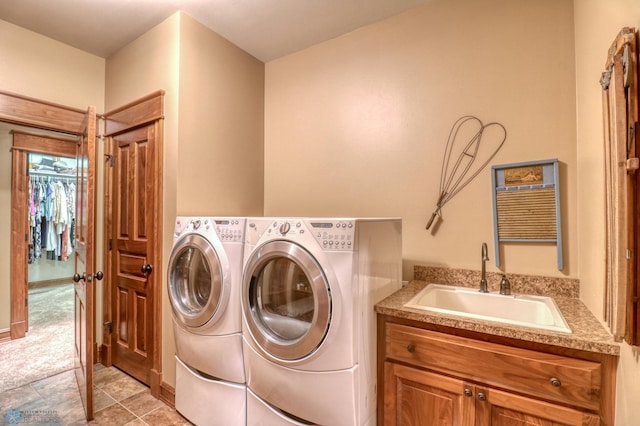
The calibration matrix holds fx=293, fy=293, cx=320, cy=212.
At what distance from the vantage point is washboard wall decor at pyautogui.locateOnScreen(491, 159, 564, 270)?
1.63 meters

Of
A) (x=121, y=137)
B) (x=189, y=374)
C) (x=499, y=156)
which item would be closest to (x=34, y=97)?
(x=121, y=137)

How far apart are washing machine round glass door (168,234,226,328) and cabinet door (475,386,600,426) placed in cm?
135

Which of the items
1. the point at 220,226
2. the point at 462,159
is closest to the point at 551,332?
the point at 462,159

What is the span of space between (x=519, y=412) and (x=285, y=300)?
1101 mm

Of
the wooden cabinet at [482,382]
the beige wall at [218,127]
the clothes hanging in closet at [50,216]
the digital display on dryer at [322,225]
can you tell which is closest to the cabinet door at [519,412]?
the wooden cabinet at [482,382]

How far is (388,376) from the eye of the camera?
57.6 inches

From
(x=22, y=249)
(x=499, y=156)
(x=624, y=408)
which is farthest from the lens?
(x=22, y=249)

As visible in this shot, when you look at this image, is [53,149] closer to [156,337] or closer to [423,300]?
[156,337]

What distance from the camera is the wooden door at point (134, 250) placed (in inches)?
87.0

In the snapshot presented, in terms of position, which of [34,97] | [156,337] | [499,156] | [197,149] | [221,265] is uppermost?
[34,97]

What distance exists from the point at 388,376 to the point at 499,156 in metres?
1.43

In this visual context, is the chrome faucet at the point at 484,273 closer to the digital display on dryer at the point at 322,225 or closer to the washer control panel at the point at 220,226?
the digital display on dryer at the point at 322,225

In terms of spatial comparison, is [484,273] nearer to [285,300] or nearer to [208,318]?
[285,300]

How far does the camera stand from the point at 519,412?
1.17 meters
